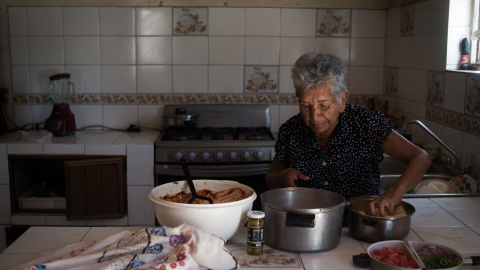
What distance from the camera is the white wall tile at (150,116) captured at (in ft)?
12.5

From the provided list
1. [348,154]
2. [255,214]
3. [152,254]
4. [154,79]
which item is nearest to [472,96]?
[348,154]

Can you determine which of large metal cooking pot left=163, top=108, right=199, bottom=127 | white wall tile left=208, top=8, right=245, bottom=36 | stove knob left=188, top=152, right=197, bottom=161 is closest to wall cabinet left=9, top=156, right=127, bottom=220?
stove knob left=188, top=152, right=197, bottom=161

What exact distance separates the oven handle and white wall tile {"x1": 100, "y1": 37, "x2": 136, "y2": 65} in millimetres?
917

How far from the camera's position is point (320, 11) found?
3773 millimetres

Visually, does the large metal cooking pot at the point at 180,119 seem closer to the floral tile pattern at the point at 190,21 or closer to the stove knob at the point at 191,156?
the stove knob at the point at 191,156

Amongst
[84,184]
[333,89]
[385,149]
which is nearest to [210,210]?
[333,89]

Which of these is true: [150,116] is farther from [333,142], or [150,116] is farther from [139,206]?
[333,142]

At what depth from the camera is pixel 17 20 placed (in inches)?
145

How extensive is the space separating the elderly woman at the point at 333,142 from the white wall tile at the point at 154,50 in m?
1.80

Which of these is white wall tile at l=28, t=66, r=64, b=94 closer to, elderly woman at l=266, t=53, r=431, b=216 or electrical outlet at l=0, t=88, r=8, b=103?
electrical outlet at l=0, t=88, r=8, b=103

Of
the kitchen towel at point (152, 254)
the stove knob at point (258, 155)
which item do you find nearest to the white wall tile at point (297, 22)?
the stove knob at point (258, 155)

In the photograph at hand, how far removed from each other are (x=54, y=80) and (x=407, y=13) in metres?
2.38

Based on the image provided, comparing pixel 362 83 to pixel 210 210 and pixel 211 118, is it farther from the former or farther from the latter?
pixel 210 210

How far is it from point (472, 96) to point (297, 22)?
59.2 inches
